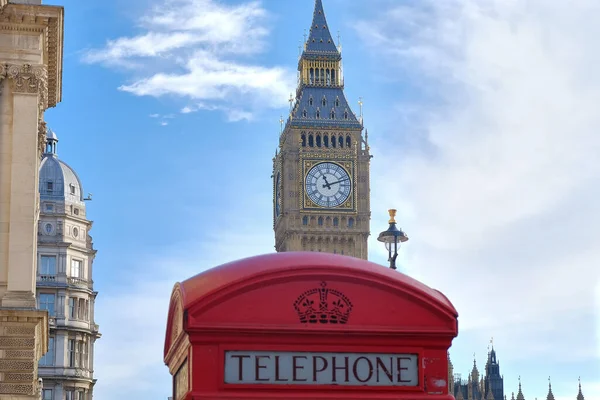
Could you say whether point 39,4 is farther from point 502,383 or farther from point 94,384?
point 502,383

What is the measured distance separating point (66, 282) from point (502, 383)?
67.4 metres

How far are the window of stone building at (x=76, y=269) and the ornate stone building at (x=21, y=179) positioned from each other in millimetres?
29929

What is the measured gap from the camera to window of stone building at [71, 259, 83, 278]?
54.6 metres

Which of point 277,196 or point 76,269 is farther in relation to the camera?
point 277,196

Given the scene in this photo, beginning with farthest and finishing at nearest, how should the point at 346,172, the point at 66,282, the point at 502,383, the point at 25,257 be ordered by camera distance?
the point at 502,383 → the point at 346,172 → the point at 66,282 → the point at 25,257

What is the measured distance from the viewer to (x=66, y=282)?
53.8 metres

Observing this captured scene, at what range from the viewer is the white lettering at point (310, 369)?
688cm

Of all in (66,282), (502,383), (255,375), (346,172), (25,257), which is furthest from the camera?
(502,383)

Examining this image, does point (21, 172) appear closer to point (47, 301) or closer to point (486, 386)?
point (47, 301)

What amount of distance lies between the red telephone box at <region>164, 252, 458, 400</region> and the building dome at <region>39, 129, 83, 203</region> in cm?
4792

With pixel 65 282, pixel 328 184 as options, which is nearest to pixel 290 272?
pixel 65 282

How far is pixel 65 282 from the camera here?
2112 inches

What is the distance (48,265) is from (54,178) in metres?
3.98

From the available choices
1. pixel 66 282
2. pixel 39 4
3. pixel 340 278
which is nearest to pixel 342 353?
pixel 340 278
